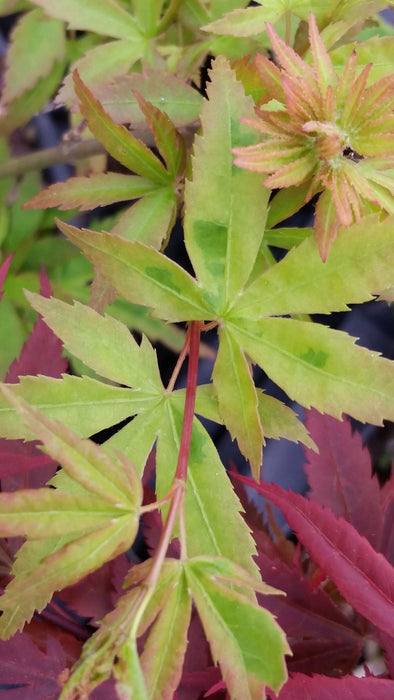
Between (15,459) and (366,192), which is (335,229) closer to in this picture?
(366,192)

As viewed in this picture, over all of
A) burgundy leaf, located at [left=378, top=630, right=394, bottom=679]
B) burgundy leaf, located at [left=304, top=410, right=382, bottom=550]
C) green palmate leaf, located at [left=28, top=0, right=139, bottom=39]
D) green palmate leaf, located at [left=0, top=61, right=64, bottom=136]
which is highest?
green palmate leaf, located at [left=28, top=0, right=139, bottom=39]

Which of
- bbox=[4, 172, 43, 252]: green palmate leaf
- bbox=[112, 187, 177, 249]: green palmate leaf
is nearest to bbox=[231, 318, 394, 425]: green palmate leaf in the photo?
bbox=[112, 187, 177, 249]: green palmate leaf

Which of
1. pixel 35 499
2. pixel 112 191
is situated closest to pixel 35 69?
pixel 112 191

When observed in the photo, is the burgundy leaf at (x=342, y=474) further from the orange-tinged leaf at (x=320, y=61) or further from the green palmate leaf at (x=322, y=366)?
the orange-tinged leaf at (x=320, y=61)

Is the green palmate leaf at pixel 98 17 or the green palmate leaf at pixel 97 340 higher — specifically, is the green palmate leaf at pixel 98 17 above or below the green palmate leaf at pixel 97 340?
above

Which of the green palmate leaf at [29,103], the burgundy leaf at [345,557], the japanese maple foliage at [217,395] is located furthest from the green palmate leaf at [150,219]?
the green palmate leaf at [29,103]

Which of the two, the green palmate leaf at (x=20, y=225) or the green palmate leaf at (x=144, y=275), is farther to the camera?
the green palmate leaf at (x=20, y=225)

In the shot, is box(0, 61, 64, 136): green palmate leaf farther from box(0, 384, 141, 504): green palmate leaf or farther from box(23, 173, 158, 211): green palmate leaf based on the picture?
box(0, 384, 141, 504): green palmate leaf

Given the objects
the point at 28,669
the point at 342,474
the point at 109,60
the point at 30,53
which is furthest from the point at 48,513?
the point at 30,53
